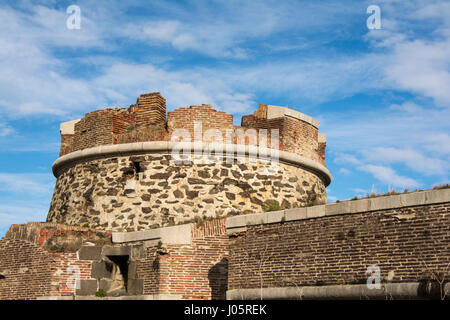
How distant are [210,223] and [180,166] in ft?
10.1

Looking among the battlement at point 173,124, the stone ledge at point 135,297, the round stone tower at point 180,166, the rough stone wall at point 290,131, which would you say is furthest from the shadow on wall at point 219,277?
the rough stone wall at point 290,131

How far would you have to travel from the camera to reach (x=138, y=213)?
14.4 metres

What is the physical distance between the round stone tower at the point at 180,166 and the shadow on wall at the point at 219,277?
226 cm

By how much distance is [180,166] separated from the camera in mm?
14719

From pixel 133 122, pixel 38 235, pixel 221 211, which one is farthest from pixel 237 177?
pixel 38 235

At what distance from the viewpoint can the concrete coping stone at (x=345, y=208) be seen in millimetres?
8773

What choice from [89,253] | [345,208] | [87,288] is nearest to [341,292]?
[345,208]

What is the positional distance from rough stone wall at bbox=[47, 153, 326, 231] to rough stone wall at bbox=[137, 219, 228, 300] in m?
2.14

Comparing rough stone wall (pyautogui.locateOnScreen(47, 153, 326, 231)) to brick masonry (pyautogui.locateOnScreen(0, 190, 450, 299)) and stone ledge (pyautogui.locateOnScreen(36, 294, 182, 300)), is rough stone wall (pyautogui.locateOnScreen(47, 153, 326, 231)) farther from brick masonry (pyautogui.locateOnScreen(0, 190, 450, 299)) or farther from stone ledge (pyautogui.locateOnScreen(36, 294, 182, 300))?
stone ledge (pyautogui.locateOnScreen(36, 294, 182, 300))

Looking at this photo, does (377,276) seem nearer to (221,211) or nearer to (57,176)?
(221,211)

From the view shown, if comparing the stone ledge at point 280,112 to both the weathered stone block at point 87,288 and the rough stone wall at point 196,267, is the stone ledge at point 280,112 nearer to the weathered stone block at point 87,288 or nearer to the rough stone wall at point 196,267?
the rough stone wall at point 196,267

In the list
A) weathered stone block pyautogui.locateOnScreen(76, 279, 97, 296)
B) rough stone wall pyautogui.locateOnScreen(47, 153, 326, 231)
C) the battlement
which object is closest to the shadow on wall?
rough stone wall pyautogui.locateOnScreen(47, 153, 326, 231)

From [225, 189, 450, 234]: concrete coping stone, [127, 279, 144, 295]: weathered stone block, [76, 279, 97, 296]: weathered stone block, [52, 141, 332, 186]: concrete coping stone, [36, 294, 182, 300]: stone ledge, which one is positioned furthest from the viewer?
[52, 141, 332, 186]: concrete coping stone

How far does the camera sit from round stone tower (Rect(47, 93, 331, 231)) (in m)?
14.4
